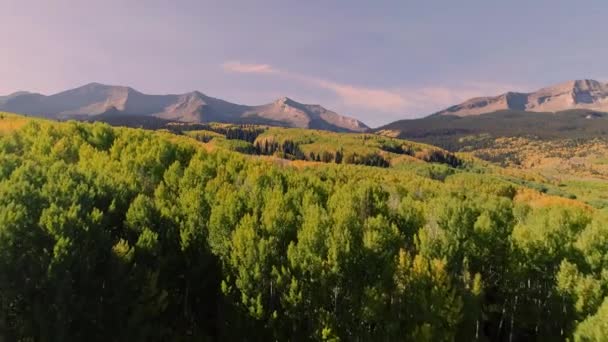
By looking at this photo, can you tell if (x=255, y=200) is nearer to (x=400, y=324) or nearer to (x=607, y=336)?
(x=400, y=324)

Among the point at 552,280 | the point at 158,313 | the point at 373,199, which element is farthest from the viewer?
the point at 373,199

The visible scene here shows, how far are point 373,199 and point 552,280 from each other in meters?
23.6

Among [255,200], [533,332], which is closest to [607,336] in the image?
[533,332]

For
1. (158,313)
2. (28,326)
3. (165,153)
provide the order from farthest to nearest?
1. (165,153)
2. (158,313)
3. (28,326)

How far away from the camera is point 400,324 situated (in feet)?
105

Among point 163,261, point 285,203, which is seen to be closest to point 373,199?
point 285,203

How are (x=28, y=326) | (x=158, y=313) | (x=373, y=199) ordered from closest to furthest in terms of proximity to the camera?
(x=28, y=326)
(x=158, y=313)
(x=373, y=199)

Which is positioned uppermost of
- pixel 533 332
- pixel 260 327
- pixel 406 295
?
pixel 406 295

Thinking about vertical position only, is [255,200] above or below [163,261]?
above

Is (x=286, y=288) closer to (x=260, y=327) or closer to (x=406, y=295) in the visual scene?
(x=260, y=327)

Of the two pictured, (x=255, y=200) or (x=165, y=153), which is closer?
(x=255, y=200)

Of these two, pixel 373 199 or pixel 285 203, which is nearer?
pixel 285 203

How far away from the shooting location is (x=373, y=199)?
2240 inches

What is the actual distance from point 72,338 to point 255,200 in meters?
20.1
